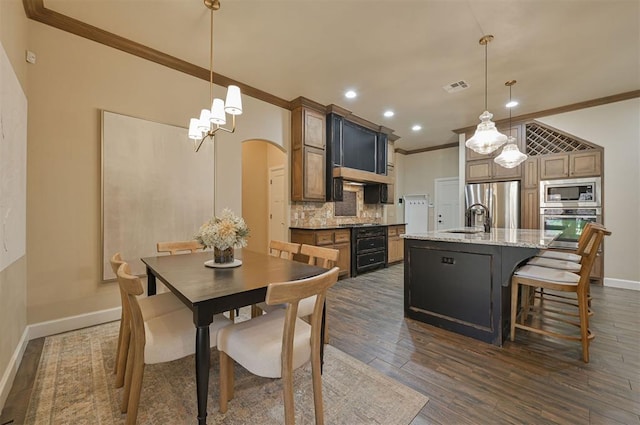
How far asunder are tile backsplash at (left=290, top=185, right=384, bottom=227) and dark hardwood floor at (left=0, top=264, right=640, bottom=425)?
7.11ft

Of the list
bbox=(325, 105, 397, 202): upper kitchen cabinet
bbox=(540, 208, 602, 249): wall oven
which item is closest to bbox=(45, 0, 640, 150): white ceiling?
bbox=(325, 105, 397, 202): upper kitchen cabinet

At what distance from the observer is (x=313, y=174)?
4.71 m

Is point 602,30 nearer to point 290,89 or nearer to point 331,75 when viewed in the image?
point 331,75

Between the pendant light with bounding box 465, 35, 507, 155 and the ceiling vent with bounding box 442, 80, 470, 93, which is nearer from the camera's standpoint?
the pendant light with bounding box 465, 35, 507, 155

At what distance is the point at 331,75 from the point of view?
364cm

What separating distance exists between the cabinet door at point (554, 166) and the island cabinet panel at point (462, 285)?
344cm

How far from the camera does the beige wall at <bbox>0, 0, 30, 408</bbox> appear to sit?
1.71m

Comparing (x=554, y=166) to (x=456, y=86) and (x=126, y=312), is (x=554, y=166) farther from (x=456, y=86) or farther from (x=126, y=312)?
(x=126, y=312)

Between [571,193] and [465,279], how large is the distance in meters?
3.63

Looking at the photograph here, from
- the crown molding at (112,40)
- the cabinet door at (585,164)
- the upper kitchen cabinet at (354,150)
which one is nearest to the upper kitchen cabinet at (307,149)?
the upper kitchen cabinet at (354,150)

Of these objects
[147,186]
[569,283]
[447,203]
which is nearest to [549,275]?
[569,283]

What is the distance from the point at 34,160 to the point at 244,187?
12.0 ft

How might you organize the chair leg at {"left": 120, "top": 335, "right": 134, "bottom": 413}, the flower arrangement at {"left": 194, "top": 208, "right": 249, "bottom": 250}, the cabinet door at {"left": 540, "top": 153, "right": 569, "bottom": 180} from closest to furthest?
the chair leg at {"left": 120, "top": 335, "right": 134, "bottom": 413} < the flower arrangement at {"left": 194, "top": 208, "right": 249, "bottom": 250} < the cabinet door at {"left": 540, "top": 153, "right": 569, "bottom": 180}

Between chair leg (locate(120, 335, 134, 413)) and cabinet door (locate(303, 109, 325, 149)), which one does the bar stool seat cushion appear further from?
cabinet door (locate(303, 109, 325, 149))
